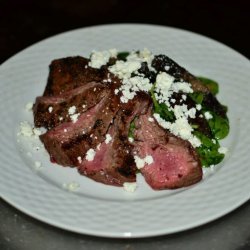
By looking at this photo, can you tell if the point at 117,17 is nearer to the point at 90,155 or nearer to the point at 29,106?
the point at 29,106

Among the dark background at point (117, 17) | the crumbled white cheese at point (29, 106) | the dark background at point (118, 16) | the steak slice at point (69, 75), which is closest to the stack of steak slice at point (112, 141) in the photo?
the steak slice at point (69, 75)

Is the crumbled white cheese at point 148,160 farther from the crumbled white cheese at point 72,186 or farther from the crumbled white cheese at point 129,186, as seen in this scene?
the crumbled white cheese at point 72,186

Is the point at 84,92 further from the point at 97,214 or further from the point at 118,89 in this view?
the point at 97,214

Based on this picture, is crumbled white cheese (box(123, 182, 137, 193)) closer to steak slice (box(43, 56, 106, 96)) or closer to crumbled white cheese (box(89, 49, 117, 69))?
steak slice (box(43, 56, 106, 96))

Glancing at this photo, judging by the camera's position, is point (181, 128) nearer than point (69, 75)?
Yes

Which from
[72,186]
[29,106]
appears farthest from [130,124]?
[29,106]

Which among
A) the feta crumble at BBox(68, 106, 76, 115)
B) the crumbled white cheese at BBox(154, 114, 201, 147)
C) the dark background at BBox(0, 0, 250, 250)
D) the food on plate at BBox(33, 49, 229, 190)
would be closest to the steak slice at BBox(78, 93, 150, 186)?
the food on plate at BBox(33, 49, 229, 190)

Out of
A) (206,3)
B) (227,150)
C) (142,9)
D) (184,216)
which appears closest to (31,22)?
(142,9)
